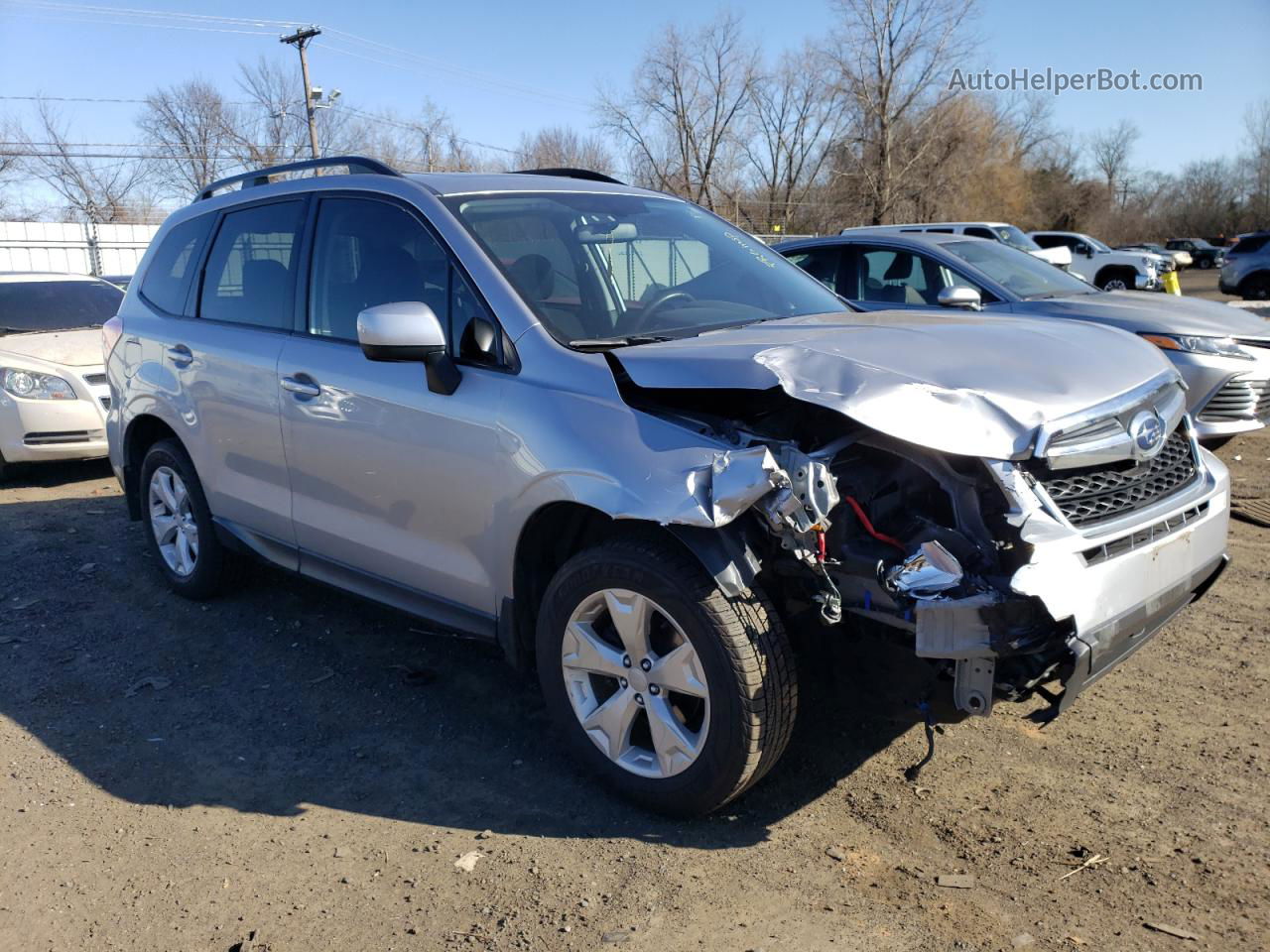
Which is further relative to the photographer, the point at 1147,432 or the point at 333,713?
the point at 333,713

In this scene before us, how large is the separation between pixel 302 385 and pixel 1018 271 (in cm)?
635

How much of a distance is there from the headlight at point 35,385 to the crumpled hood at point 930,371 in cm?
644

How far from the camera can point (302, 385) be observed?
4.16 m

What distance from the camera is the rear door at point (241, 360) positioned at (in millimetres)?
4426

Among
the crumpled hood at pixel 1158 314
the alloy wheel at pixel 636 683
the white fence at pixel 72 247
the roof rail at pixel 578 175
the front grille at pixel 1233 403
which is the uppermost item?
the white fence at pixel 72 247

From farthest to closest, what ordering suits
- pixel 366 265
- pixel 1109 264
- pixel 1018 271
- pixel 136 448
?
pixel 1109 264 < pixel 1018 271 < pixel 136 448 < pixel 366 265

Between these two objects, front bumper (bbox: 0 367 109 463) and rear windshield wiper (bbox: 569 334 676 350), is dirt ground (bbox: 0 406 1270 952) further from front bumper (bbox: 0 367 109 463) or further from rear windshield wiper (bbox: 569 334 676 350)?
front bumper (bbox: 0 367 109 463)

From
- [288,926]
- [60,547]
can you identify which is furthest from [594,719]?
[60,547]

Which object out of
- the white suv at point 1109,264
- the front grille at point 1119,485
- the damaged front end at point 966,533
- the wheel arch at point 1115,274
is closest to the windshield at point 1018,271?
the front grille at point 1119,485

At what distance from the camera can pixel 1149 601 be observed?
117 inches

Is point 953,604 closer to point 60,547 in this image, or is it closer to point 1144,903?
point 1144,903

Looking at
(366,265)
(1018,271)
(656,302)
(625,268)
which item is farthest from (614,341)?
(1018,271)

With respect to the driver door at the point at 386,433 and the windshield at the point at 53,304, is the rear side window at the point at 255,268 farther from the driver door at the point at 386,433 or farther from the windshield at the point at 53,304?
the windshield at the point at 53,304

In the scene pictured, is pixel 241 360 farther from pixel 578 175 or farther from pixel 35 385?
pixel 35 385
